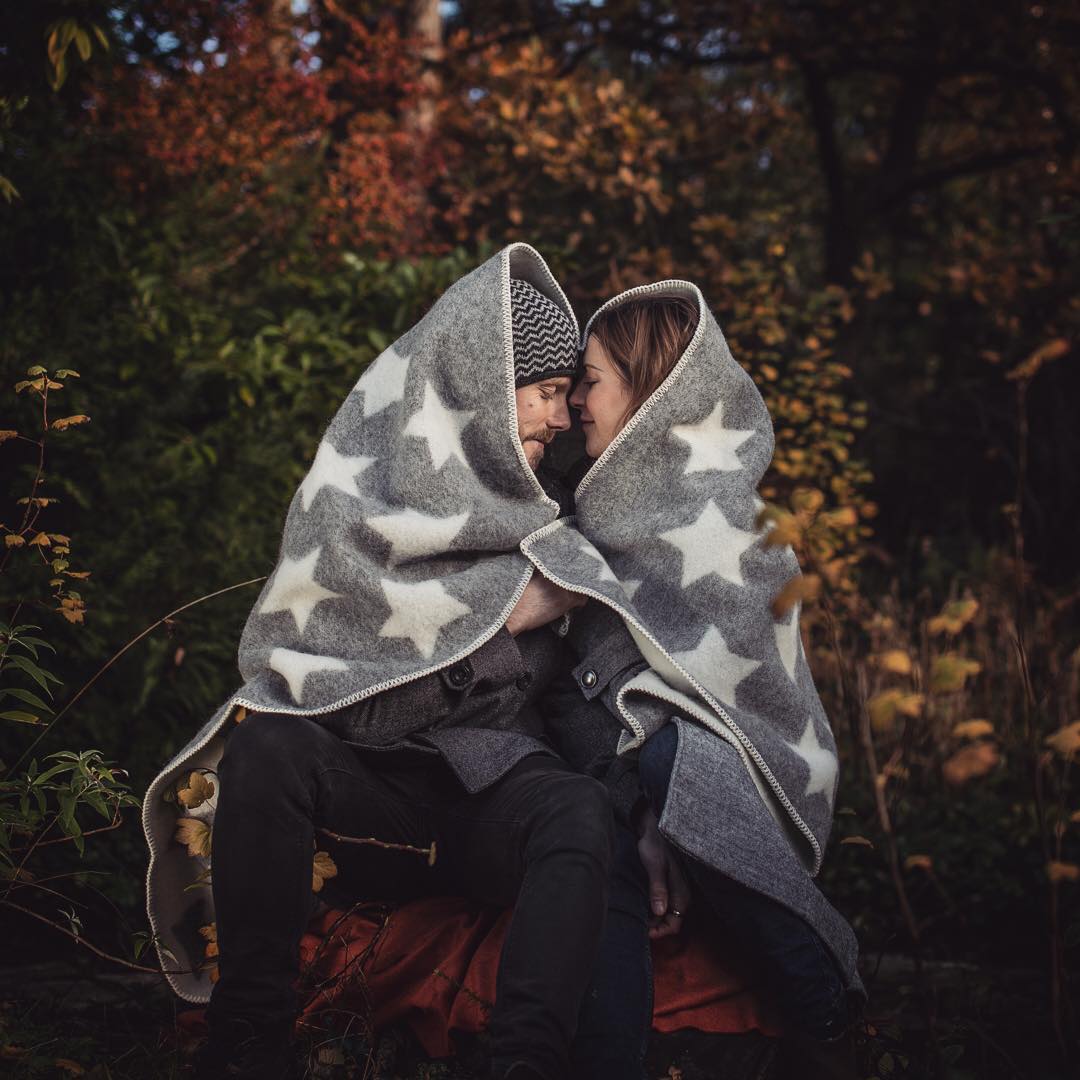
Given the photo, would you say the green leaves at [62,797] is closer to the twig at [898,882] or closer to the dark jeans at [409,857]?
the dark jeans at [409,857]

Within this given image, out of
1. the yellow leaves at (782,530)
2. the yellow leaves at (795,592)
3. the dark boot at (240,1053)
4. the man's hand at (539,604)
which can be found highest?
the yellow leaves at (782,530)

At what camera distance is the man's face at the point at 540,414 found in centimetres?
249

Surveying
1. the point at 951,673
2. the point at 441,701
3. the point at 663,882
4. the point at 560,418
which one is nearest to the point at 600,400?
the point at 560,418

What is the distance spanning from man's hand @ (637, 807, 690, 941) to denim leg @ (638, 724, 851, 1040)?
0.06m

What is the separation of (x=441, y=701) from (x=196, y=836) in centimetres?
54

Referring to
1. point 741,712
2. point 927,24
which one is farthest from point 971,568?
point 741,712

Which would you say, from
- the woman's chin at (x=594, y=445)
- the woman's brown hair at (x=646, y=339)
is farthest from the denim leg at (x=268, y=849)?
the woman's brown hair at (x=646, y=339)

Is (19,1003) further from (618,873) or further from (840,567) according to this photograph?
(840,567)

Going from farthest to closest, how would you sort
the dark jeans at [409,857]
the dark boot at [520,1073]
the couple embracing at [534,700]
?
the couple embracing at [534,700]
the dark jeans at [409,857]
the dark boot at [520,1073]

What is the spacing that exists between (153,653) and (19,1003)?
1184 millimetres

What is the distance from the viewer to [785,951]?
2.01m

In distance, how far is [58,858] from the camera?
3.23 m

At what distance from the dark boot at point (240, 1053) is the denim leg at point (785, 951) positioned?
79 centimetres

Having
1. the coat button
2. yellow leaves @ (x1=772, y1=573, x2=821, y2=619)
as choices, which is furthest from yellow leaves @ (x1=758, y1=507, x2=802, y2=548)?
the coat button
